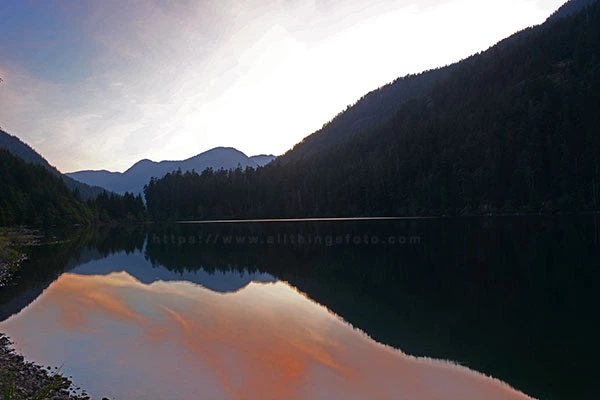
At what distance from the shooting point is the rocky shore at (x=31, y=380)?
33.3 ft

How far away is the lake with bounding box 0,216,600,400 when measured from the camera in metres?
11.8

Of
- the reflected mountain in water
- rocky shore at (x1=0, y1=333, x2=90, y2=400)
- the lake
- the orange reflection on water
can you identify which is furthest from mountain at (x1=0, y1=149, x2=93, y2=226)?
rocky shore at (x1=0, y1=333, x2=90, y2=400)

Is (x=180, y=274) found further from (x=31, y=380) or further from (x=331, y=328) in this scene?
(x=31, y=380)

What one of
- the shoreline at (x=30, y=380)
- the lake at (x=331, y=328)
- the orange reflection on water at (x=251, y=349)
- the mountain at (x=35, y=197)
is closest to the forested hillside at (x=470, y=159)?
the mountain at (x=35, y=197)

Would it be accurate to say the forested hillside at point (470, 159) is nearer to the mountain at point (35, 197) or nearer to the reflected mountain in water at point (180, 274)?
the mountain at point (35, 197)

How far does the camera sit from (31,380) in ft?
37.6

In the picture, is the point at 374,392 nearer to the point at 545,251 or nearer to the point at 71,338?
the point at 71,338

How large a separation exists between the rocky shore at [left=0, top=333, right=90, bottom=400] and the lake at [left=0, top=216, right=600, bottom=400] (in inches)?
25.1

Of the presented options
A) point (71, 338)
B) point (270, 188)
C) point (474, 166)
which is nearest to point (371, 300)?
point (71, 338)

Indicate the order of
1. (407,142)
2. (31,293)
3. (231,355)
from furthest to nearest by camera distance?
(407,142) < (31,293) < (231,355)

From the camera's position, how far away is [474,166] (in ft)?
387

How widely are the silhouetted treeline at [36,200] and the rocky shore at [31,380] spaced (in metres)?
103

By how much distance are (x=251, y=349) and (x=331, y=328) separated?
3.74 meters

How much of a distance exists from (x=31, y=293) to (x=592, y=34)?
148m
